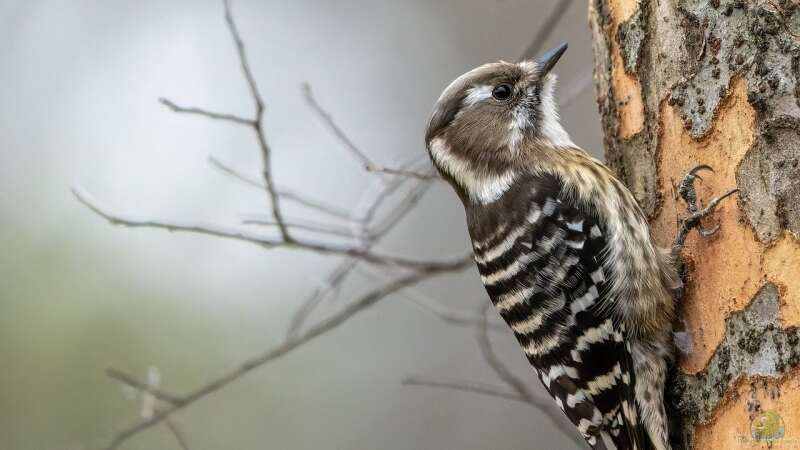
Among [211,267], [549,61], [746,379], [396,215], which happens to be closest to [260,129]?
[396,215]

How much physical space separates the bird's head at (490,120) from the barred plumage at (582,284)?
0.28 feet

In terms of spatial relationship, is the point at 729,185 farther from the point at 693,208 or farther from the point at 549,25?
the point at 549,25

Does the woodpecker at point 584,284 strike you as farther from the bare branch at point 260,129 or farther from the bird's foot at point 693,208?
the bare branch at point 260,129

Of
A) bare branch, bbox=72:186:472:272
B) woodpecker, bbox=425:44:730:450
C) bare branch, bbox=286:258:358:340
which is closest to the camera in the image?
woodpecker, bbox=425:44:730:450

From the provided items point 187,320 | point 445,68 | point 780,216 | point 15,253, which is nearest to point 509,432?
point 187,320

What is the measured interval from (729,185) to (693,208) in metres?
0.16

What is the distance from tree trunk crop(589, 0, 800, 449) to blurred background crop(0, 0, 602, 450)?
3.75m

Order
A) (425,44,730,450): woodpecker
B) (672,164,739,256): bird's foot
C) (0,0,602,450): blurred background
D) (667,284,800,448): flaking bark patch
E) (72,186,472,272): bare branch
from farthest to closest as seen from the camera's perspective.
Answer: (0,0,602,450): blurred background, (72,186,472,272): bare branch, (425,44,730,450): woodpecker, (672,164,739,256): bird's foot, (667,284,800,448): flaking bark patch

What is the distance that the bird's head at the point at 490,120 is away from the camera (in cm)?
321

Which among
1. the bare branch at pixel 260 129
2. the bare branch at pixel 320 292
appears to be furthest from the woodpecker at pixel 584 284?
the bare branch at pixel 260 129

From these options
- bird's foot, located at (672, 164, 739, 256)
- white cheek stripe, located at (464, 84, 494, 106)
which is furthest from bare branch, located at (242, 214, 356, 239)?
bird's foot, located at (672, 164, 739, 256)

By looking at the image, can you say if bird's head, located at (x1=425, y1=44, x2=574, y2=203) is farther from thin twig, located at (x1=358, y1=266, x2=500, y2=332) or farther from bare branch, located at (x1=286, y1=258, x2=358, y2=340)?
thin twig, located at (x1=358, y1=266, x2=500, y2=332)

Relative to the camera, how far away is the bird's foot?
7.63ft

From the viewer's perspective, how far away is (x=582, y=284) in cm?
270
